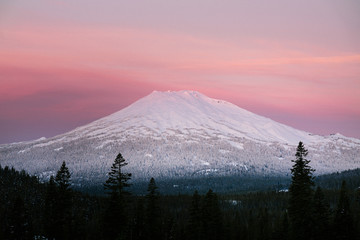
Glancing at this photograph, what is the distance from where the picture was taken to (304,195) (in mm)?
60219

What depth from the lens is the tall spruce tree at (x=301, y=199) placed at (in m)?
60.1

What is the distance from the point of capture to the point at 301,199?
60.4 meters

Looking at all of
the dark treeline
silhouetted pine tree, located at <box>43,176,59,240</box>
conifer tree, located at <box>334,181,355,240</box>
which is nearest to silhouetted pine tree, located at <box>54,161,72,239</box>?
the dark treeline

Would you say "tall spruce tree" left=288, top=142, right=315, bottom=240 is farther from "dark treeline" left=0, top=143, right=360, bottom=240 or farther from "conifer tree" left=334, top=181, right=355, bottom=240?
"conifer tree" left=334, top=181, right=355, bottom=240

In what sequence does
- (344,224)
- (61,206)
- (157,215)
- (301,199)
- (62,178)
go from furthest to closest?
(61,206)
(157,215)
(62,178)
(344,224)
(301,199)

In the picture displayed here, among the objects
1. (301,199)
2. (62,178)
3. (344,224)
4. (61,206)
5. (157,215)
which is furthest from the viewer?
(61,206)

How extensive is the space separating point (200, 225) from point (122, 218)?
14429 millimetres

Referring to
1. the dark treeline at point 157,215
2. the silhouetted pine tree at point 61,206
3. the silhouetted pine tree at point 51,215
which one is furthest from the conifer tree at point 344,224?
the silhouetted pine tree at point 51,215

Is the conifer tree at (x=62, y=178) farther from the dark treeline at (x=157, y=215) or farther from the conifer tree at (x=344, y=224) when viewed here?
the conifer tree at (x=344, y=224)

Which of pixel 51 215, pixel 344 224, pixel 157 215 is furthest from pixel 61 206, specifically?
pixel 344 224

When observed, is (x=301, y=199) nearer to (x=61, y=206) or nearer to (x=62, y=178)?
(x=62, y=178)

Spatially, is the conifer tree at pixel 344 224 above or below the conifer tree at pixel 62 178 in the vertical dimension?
below

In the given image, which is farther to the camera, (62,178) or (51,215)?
(51,215)

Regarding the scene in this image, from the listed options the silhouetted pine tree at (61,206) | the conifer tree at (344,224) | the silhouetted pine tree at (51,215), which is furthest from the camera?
the silhouetted pine tree at (51,215)
